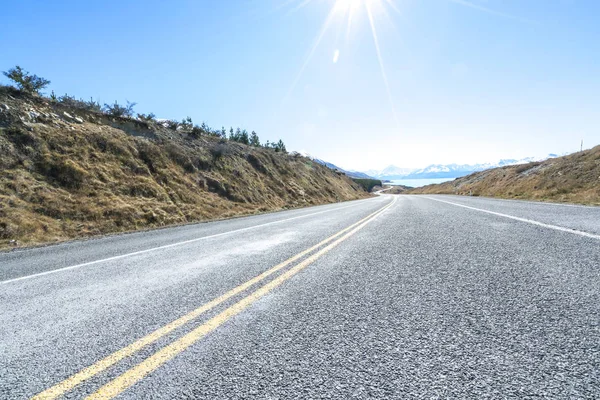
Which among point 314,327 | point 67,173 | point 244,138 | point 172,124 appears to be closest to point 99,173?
point 67,173

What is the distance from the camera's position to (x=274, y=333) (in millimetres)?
2355

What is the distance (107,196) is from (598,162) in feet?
117

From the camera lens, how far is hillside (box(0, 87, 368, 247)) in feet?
33.6

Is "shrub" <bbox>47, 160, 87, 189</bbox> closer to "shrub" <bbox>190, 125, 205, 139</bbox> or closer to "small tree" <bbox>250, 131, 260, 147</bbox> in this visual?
"shrub" <bbox>190, 125, 205, 139</bbox>

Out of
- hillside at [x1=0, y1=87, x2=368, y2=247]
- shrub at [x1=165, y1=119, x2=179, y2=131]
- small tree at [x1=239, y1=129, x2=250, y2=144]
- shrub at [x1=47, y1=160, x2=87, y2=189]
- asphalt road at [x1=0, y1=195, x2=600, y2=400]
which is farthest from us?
small tree at [x1=239, y1=129, x2=250, y2=144]

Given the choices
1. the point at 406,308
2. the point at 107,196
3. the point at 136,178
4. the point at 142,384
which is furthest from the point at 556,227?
the point at 136,178

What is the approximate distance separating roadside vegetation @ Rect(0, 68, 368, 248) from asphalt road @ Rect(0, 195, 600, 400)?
22.5 feet

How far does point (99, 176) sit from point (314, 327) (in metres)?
15.3

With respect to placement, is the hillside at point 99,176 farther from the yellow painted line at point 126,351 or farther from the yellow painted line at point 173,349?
the yellow painted line at point 173,349

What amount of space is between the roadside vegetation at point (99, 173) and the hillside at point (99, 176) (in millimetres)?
32

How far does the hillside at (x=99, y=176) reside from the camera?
1025cm

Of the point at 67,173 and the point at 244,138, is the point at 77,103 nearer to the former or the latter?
the point at 67,173

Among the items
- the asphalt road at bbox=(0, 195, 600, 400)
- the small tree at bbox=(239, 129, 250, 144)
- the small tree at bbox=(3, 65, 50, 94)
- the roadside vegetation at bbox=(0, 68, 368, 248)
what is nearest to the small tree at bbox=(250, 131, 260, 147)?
the small tree at bbox=(239, 129, 250, 144)

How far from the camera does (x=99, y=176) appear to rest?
13.7 meters
